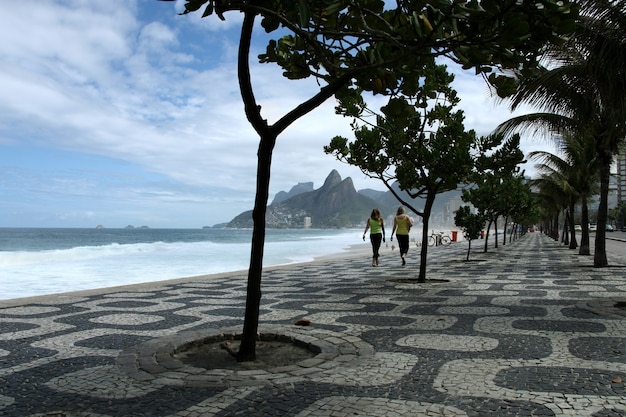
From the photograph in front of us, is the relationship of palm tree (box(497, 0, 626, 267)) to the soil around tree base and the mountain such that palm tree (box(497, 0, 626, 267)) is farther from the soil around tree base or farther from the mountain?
the mountain

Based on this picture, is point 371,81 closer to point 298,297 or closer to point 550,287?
point 298,297

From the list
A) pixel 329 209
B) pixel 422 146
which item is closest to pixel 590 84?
pixel 422 146

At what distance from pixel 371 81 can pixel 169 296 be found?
18.3 ft

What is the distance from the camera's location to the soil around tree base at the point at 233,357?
3689 millimetres

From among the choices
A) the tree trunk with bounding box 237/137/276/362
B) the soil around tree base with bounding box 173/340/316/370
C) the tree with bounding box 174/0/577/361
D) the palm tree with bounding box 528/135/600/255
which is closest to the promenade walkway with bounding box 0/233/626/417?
the soil around tree base with bounding box 173/340/316/370

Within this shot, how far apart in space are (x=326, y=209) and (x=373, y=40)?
177910 millimetres

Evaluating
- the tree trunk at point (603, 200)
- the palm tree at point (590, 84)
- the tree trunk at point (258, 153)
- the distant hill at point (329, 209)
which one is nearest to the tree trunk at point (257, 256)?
the tree trunk at point (258, 153)

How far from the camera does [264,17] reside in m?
3.30

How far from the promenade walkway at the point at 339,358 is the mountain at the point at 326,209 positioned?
164 m

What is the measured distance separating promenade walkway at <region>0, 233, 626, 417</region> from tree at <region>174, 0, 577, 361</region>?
2.68ft

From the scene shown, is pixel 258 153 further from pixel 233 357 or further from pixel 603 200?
pixel 603 200

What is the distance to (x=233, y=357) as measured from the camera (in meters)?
3.87

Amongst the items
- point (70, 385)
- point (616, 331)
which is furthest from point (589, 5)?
point (70, 385)

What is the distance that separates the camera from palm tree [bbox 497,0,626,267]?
6.26m
